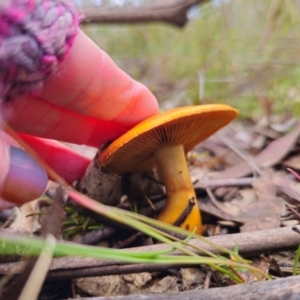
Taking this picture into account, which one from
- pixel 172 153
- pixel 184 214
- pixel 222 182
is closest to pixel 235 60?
pixel 222 182

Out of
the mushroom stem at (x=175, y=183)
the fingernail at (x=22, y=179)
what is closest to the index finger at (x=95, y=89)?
the mushroom stem at (x=175, y=183)

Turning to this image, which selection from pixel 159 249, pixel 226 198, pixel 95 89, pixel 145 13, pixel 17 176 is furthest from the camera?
pixel 145 13

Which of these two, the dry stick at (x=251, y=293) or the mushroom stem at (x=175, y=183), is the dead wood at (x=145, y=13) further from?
the dry stick at (x=251, y=293)

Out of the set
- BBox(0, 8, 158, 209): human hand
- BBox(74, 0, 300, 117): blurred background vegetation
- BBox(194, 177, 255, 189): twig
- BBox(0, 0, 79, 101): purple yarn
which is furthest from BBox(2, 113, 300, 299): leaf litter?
BBox(74, 0, 300, 117): blurred background vegetation

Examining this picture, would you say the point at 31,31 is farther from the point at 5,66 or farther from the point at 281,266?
the point at 281,266

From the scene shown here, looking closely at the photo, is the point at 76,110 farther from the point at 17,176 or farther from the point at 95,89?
the point at 17,176

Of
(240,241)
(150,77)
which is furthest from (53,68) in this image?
(150,77)
